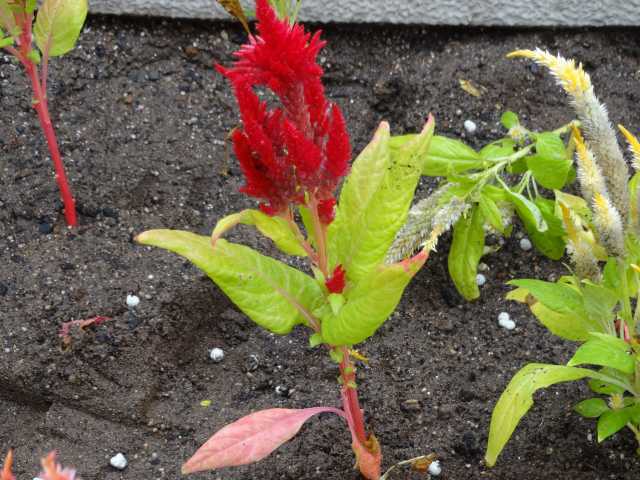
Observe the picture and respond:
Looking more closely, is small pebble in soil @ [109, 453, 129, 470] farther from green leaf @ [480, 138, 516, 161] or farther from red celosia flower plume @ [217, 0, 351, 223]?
green leaf @ [480, 138, 516, 161]

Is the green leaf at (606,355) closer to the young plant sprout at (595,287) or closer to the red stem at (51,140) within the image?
the young plant sprout at (595,287)

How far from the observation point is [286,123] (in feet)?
4.19

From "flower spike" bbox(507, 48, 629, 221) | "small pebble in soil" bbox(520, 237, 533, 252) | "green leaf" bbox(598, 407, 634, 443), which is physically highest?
"flower spike" bbox(507, 48, 629, 221)

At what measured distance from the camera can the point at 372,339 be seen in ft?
7.32

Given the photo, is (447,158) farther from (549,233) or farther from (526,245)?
(526,245)

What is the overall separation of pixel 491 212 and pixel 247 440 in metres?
0.81

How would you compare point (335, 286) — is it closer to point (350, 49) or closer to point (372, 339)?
point (372, 339)

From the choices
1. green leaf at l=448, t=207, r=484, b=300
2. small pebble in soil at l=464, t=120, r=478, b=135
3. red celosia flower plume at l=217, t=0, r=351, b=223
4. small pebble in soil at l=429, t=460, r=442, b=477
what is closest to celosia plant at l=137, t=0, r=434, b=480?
red celosia flower plume at l=217, t=0, r=351, b=223

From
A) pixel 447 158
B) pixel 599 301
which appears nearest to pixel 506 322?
pixel 447 158

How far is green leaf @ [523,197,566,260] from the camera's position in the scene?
6.75 ft

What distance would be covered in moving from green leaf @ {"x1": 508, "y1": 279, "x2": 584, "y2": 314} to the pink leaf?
0.49 metres

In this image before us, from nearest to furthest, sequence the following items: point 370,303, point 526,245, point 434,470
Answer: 1. point 370,303
2. point 434,470
3. point 526,245

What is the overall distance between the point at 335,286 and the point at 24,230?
116 centimetres

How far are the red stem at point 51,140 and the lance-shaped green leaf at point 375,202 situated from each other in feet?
3.02
